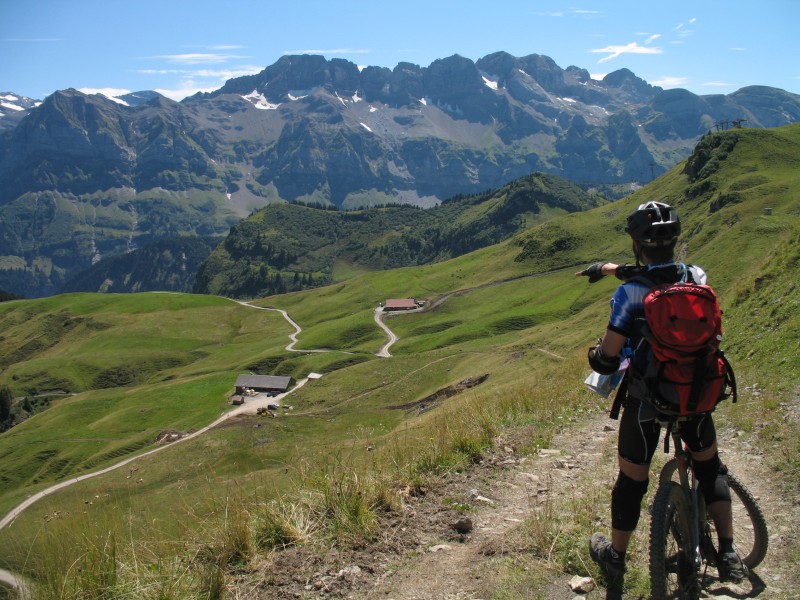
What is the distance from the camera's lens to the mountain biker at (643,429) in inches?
244

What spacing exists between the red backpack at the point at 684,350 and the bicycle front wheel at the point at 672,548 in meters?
1.07

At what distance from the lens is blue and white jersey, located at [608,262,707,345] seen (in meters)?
6.16

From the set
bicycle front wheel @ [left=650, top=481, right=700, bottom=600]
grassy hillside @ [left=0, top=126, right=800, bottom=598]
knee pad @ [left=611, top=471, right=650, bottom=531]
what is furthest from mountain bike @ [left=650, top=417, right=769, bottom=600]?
grassy hillside @ [left=0, top=126, right=800, bottom=598]

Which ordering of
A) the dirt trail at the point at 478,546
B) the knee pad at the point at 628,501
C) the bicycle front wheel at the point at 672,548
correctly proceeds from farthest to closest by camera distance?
the dirt trail at the point at 478,546 → the knee pad at the point at 628,501 → the bicycle front wheel at the point at 672,548

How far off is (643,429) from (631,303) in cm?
141

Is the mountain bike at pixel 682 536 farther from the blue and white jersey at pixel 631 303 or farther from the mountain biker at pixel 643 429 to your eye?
the blue and white jersey at pixel 631 303

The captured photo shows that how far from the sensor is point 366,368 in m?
85.6

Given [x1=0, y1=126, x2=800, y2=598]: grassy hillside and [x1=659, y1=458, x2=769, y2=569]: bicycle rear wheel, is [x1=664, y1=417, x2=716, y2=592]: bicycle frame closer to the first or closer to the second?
[x1=659, y1=458, x2=769, y2=569]: bicycle rear wheel

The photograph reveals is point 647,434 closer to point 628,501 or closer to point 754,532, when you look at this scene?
point 628,501

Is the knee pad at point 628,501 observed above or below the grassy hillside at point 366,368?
above

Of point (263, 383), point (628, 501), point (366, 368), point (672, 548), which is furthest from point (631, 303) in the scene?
point (263, 383)

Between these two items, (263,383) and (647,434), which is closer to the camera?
(647,434)

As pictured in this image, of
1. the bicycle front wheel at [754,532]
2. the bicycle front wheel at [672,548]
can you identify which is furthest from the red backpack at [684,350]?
the bicycle front wheel at [754,532]

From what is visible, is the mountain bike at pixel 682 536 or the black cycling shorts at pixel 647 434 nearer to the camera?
the mountain bike at pixel 682 536
